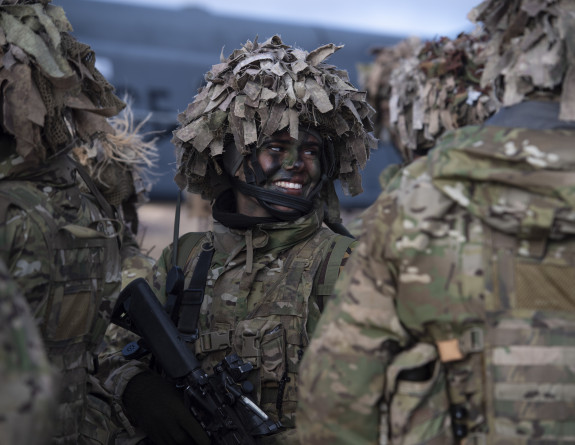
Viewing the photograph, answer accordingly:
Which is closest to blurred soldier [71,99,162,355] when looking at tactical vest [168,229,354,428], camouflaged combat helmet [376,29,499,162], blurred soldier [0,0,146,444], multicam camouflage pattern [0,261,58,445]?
tactical vest [168,229,354,428]

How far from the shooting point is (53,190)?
111 inches

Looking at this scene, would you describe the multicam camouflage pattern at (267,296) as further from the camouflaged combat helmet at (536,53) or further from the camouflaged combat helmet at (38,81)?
the camouflaged combat helmet at (536,53)

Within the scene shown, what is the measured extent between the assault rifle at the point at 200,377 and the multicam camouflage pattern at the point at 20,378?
4.83 feet

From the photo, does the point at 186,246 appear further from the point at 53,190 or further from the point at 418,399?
the point at 418,399

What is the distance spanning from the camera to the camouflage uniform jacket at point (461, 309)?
202cm

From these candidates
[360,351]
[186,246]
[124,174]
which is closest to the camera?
[360,351]

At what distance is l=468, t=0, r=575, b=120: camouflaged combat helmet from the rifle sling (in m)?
1.75

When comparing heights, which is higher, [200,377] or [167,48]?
[200,377]

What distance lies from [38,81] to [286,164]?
136 centimetres

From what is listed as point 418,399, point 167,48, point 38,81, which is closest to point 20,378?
point 418,399

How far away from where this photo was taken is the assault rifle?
3096 millimetres

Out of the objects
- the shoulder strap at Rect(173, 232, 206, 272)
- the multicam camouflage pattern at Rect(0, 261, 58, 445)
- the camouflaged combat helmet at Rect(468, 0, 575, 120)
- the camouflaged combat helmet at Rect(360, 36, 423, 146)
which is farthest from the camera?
the camouflaged combat helmet at Rect(360, 36, 423, 146)

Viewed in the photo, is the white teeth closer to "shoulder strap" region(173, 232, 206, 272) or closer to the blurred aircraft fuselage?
"shoulder strap" region(173, 232, 206, 272)

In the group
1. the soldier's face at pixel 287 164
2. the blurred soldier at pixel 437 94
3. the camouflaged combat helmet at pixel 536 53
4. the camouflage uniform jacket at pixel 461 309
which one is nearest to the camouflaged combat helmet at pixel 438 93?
the blurred soldier at pixel 437 94
